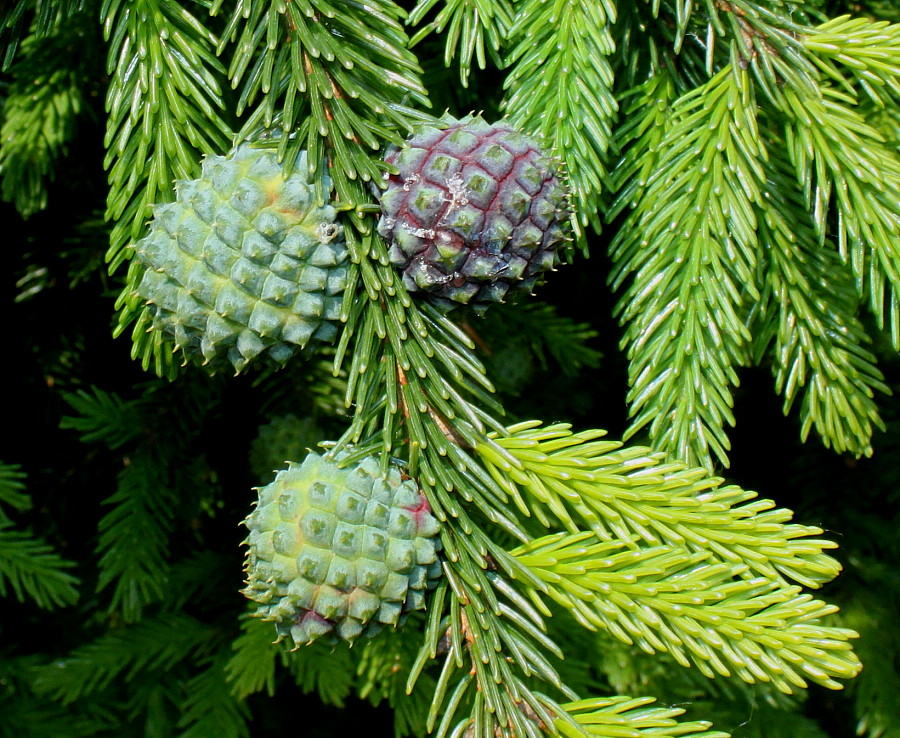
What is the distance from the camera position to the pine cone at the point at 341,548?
0.64 meters

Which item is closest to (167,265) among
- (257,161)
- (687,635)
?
(257,161)

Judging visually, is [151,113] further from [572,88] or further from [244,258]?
[572,88]

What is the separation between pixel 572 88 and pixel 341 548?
1.70 feet

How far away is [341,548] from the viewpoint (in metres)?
0.65

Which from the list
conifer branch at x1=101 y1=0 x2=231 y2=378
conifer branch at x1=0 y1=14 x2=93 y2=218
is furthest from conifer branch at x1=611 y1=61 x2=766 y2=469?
conifer branch at x1=0 y1=14 x2=93 y2=218

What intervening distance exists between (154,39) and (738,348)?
0.69 meters

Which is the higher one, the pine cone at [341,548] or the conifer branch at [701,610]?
the pine cone at [341,548]

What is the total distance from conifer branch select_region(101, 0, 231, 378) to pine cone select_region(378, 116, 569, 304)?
0.21 meters

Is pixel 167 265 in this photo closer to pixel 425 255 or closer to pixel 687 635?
pixel 425 255

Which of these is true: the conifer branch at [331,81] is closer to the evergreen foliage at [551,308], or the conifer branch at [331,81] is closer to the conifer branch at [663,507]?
the evergreen foliage at [551,308]

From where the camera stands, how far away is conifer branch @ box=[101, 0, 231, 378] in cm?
76

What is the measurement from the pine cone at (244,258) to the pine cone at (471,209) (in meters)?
0.07

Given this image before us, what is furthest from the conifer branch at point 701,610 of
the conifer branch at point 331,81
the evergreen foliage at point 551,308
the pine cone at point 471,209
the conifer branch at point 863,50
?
the conifer branch at point 863,50

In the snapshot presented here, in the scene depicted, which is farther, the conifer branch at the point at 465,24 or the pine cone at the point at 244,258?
the conifer branch at the point at 465,24
